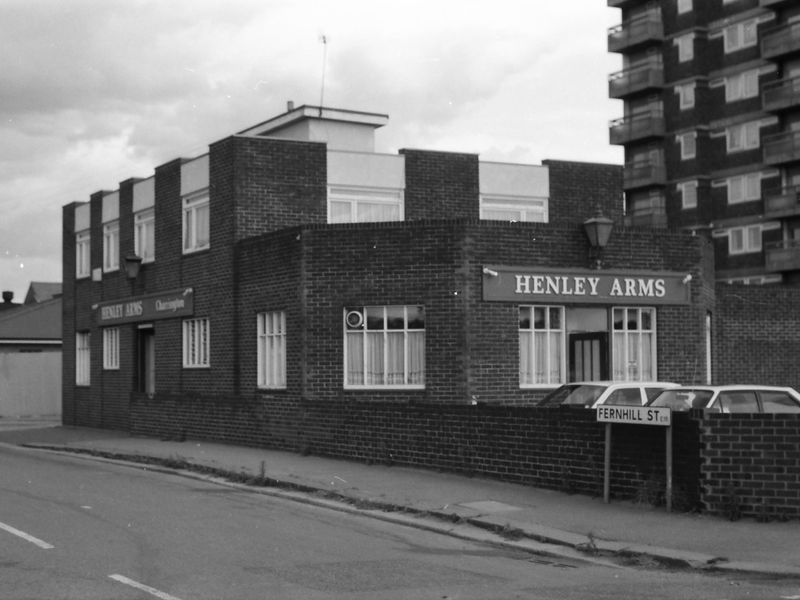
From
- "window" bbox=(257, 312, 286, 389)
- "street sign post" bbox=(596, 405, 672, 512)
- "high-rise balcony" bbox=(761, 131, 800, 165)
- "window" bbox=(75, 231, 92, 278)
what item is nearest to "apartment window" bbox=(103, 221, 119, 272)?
"window" bbox=(75, 231, 92, 278)

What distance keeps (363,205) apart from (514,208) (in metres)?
4.00

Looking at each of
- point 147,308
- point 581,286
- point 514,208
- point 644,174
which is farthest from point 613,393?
point 644,174

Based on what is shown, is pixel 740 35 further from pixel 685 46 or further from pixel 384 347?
pixel 384 347

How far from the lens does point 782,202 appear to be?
56031 mm

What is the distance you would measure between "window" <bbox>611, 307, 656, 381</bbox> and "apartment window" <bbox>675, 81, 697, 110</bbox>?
39639mm

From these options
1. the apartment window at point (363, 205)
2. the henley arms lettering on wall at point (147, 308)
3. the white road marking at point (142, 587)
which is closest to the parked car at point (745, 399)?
the white road marking at point (142, 587)

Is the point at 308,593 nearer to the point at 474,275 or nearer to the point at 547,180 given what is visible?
the point at 474,275

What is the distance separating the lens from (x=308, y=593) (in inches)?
366

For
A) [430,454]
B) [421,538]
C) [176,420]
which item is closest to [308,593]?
[421,538]

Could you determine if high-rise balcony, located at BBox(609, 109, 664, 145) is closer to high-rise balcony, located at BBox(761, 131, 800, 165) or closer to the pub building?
high-rise balcony, located at BBox(761, 131, 800, 165)

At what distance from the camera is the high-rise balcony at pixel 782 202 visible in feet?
182

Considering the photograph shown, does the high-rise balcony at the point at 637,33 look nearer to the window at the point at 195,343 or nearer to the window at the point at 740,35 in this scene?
the window at the point at 740,35

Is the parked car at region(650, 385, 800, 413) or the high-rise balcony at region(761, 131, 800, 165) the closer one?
the parked car at region(650, 385, 800, 413)

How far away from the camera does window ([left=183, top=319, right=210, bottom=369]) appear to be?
92.5 ft
